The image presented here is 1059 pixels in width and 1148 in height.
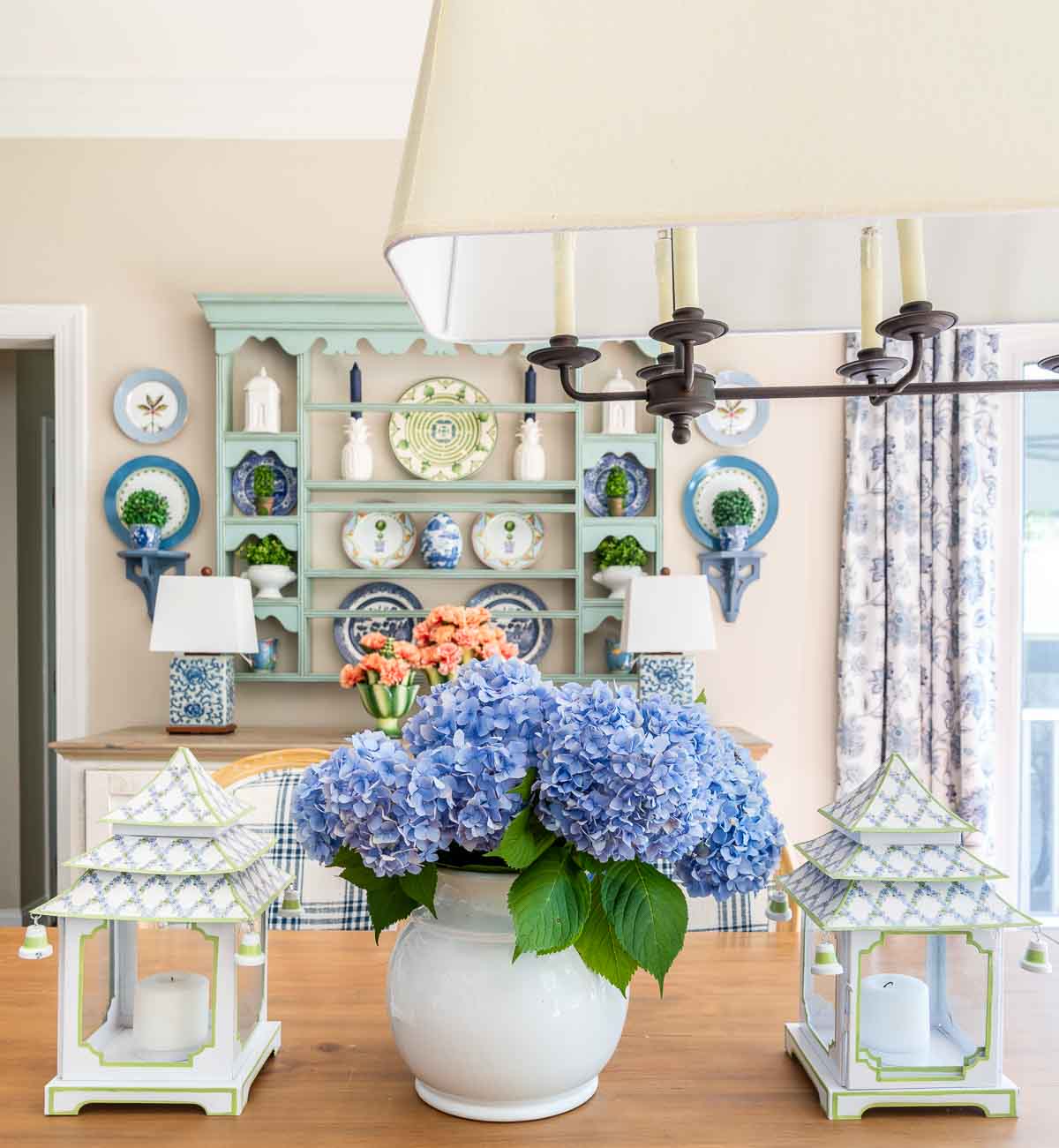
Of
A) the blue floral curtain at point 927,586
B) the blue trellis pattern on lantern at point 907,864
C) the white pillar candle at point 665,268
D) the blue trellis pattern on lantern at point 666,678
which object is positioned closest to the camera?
the blue trellis pattern on lantern at point 907,864

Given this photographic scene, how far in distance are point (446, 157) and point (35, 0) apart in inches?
125

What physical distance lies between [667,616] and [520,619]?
1.87 ft

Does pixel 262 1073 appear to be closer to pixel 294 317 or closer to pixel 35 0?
pixel 294 317

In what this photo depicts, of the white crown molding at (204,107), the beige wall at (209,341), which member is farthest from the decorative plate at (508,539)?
the white crown molding at (204,107)

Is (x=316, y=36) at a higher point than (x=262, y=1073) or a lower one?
higher

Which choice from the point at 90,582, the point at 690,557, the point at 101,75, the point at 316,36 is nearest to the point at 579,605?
the point at 690,557

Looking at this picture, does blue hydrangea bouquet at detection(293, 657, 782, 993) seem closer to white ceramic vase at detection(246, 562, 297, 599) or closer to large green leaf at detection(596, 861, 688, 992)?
large green leaf at detection(596, 861, 688, 992)

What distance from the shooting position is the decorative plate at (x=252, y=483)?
3441 millimetres

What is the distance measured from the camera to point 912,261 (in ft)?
2.72

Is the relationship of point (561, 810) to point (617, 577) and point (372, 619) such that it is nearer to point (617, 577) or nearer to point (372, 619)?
point (617, 577)

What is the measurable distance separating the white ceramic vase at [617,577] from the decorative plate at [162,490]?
135 centimetres

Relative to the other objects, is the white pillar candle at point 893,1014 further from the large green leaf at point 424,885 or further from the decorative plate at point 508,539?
the decorative plate at point 508,539

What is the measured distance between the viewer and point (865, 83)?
18.0 inches

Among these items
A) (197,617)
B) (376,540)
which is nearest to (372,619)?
(376,540)
